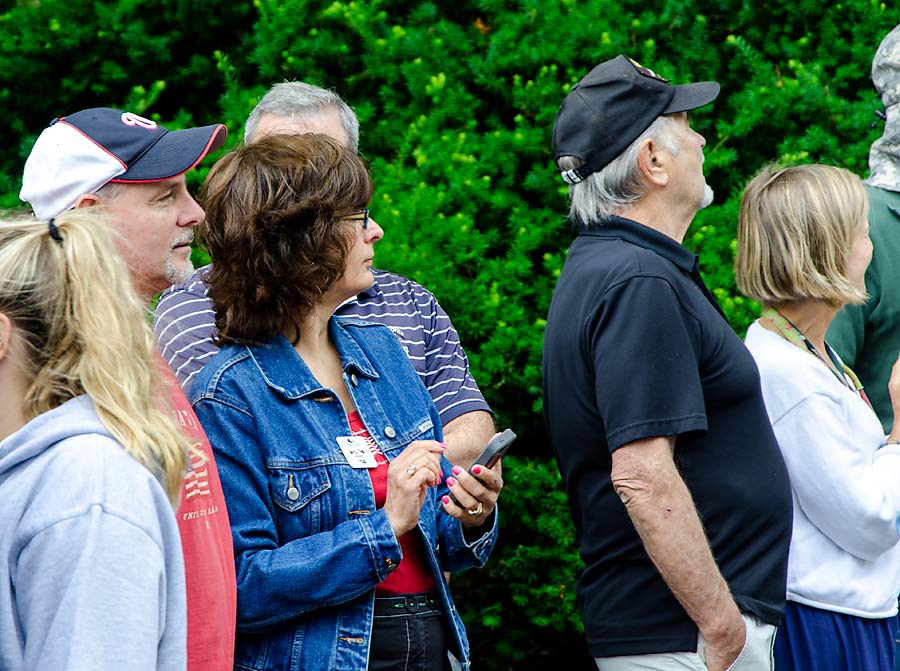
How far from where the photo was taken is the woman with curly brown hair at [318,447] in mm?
2229

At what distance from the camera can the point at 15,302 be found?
1800 mm

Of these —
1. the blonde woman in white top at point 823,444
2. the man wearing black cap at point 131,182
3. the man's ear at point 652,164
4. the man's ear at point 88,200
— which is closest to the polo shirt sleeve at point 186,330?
the man wearing black cap at point 131,182

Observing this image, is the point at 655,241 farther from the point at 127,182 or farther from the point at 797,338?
the point at 127,182

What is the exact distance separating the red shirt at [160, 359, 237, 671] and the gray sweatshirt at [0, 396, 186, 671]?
0.27 metres

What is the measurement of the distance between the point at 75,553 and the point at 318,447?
2.43 ft

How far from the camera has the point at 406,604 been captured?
2375 millimetres

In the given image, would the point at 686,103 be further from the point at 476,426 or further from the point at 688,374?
the point at 476,426

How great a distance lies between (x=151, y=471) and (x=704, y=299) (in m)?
1.53

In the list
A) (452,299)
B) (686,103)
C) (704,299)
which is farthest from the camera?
(452,299)

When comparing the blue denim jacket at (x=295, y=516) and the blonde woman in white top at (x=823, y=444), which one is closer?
the blue denim jacket at (x=295, y=516)

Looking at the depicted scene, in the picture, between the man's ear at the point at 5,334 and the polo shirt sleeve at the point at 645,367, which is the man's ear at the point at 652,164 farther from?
the man's ear at the point at 5,334

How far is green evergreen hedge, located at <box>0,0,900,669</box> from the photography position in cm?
417

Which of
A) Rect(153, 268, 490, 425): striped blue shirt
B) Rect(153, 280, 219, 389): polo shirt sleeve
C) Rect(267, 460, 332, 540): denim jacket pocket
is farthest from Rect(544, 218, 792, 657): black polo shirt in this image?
Rect(153, 280, 219, 389): polo shirt sleeve

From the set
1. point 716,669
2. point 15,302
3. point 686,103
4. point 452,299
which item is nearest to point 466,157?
point 452,299
